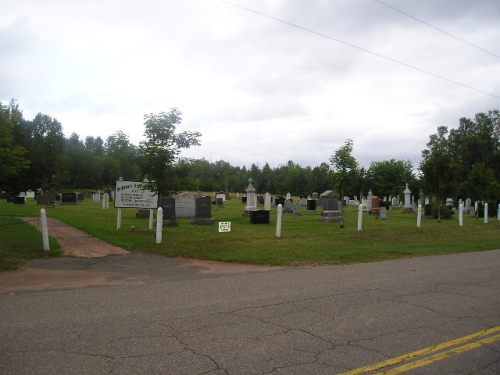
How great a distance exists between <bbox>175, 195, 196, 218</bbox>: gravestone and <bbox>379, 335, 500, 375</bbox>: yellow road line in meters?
21.6

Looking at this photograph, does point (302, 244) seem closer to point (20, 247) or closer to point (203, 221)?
point (203, 221)

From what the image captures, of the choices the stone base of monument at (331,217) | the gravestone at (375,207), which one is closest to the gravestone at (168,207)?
the stone base of monument at (331,217)

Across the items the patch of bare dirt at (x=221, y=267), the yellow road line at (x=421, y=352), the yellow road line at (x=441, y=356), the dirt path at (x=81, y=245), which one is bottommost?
the patch of bare dirt at (x=221, y=267)

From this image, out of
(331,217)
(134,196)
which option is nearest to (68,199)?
(134,196)

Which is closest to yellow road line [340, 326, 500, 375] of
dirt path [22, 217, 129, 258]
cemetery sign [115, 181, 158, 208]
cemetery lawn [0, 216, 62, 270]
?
cemetery lawn [0, 216, 62, 270]

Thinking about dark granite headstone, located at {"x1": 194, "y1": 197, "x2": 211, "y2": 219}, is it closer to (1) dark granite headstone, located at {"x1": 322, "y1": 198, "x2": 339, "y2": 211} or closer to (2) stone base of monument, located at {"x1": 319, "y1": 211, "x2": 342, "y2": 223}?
(2) stone base of monument, located at {"x1": 319, "y1": 211, "x2": 342, "y2": 223}

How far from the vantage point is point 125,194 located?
18.8m

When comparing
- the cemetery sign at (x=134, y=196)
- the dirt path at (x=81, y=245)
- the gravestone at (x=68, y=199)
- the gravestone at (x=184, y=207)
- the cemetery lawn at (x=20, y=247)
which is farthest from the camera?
the gravestone at (x=68, y=199)

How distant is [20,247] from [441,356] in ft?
38.1

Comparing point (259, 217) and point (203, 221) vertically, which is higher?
point (259, 217)

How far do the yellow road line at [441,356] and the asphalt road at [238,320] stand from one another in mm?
58

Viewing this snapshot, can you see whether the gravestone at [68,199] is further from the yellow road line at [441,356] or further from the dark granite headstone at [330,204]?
the yellow road line at [441,356]

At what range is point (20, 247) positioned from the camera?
12.9 meters

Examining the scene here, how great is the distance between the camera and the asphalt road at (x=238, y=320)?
4703 mm
